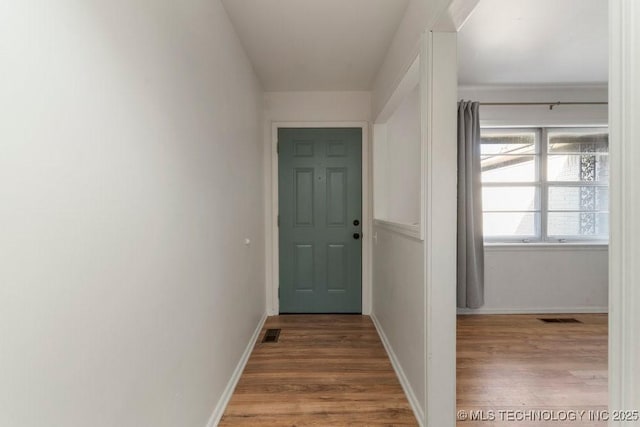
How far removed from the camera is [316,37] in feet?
7.44

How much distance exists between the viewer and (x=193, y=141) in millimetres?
1450

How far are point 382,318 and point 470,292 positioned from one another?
1103mm

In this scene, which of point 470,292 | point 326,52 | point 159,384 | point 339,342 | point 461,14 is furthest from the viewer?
point 470,292

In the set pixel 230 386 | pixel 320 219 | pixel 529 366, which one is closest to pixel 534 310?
pixel 529 366

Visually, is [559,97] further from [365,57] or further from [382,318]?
[382,318]

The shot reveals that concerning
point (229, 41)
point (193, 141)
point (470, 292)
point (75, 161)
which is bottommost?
point (470, 292)

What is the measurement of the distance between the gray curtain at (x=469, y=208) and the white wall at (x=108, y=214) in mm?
2499

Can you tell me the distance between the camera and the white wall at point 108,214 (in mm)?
629

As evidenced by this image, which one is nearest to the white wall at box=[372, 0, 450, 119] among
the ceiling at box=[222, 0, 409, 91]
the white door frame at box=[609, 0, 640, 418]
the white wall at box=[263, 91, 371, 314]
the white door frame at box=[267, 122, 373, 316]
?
the ceiling at box=[222, 0, 409, 91]

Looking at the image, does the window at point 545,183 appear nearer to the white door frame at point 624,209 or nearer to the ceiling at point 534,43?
the ceiling at point 534,43

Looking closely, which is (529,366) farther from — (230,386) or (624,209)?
(624,209)

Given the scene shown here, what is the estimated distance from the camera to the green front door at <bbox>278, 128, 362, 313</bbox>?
3377mm

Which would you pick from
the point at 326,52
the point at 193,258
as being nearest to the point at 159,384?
the point at 193,258

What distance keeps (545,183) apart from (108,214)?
4023mm
